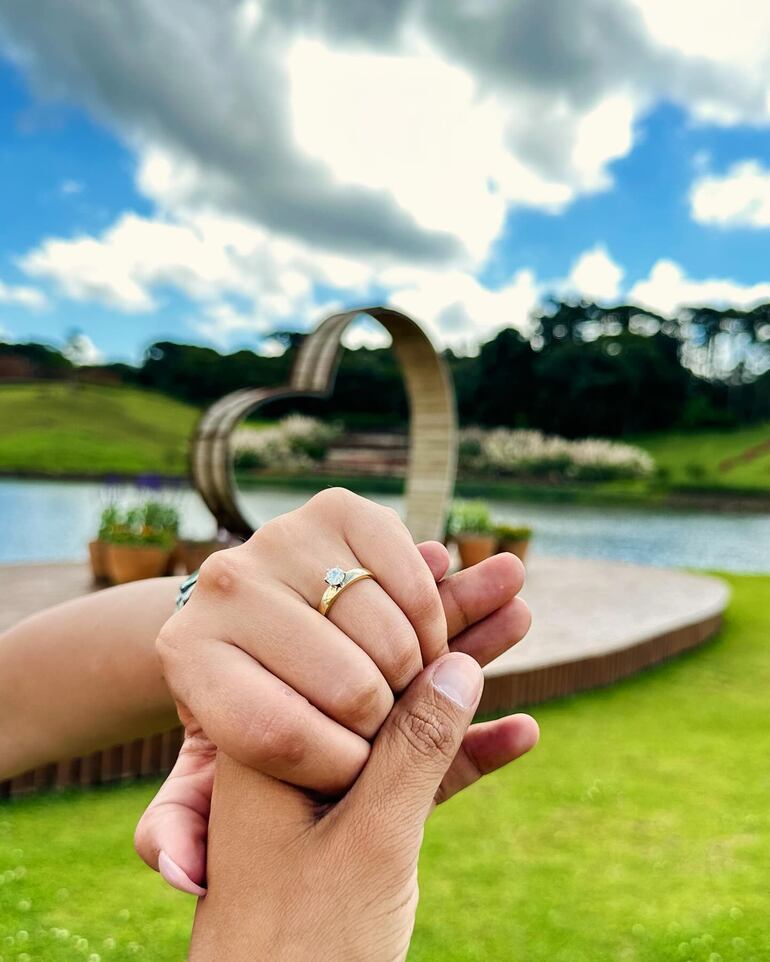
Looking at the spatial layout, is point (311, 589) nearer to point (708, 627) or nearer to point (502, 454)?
point (708, 627)

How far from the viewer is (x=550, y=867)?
2604mm

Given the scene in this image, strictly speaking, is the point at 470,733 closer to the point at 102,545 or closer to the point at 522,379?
the point at 102,545

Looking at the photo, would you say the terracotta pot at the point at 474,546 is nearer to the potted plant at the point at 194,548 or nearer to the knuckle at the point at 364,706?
the potted plant at the point at 194,548

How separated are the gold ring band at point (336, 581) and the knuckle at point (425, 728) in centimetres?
12

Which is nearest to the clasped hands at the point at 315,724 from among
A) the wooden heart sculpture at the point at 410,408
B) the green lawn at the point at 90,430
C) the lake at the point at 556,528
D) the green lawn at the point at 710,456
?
the wooden heart sculpture at the point at 410,408

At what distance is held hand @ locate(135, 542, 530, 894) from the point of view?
2.74ft

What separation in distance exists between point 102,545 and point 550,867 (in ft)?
15.7

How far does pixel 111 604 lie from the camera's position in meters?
1.19

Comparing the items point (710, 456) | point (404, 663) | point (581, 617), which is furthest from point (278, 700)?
point (710, 456)

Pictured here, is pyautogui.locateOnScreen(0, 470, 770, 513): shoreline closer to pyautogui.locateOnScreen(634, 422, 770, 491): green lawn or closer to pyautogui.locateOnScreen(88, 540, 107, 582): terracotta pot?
pyautogui.locateOnScreen(634, 422, 770, 491): green lawn

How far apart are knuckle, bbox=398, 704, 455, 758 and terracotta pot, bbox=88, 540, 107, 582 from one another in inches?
240

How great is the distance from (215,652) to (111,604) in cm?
58

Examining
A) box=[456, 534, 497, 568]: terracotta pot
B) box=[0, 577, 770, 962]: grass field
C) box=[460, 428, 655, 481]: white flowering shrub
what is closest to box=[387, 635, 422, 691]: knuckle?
box=[0, 577, 770, 962]: grass field

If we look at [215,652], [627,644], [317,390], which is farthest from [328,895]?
[317,390]
